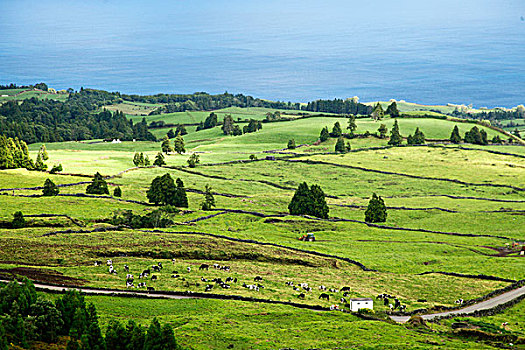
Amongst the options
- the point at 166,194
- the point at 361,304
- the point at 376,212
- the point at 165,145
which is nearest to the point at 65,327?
the point at 361,304

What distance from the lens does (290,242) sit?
244ft

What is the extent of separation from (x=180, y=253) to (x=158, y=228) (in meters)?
12.6

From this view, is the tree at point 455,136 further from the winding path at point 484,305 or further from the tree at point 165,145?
the winding path at point 484,305

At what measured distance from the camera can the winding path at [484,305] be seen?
51.1 metres

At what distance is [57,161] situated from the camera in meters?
128

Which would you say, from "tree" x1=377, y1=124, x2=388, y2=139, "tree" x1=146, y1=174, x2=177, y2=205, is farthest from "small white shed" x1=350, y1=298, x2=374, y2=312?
"tree" x1=377, y1=124, x2=388, y2=139

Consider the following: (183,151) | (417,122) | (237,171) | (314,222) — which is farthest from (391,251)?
(417,122)

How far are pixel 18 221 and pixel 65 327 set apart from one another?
34.4 meters

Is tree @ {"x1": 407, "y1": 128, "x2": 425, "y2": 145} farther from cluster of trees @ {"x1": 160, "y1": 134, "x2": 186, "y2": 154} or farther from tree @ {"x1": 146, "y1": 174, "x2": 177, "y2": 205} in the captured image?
tree @ {"x1": 146, "y1": 174, "x2": 177, "y2": 205}

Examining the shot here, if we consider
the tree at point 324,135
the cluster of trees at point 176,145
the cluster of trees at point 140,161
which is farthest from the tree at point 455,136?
the cluster of trees at point 140,161

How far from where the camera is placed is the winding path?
168 feet

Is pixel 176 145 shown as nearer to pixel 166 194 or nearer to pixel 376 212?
pixel 166 194

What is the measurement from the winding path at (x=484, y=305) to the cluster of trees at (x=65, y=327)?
2261 cm

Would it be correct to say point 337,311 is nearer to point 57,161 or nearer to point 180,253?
point 180,253
